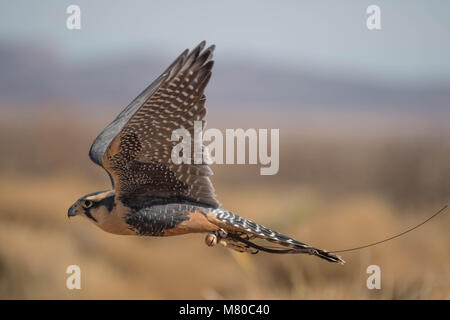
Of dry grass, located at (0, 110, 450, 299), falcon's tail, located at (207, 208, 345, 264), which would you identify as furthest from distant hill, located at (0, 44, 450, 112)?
falcon's tail, located at (207, 208, 345, 264)

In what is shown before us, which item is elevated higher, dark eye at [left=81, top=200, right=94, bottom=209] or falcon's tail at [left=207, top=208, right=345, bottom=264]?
dark eye at [left=81, top=200, right=94, bottom=209]

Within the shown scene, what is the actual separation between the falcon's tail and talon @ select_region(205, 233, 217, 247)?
0.05 metres

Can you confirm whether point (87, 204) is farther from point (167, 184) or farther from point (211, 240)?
point (211, 240)

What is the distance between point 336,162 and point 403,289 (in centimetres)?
2466

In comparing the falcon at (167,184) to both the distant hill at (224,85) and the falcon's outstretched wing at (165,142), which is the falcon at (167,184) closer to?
the falcon's outstretched wing at (165,142)

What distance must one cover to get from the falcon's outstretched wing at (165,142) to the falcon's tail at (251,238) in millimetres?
105

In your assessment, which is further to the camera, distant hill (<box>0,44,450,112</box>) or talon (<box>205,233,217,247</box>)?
distant hill (<box>0,44,450,112</box>)

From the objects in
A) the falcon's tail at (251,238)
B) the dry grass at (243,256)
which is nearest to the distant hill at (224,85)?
the dry grass at (243,256)

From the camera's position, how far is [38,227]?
1086 cm

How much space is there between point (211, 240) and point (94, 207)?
508mm

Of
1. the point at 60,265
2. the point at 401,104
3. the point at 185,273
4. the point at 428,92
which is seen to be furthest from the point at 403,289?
the point at 428,92

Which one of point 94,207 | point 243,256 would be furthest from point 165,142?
point 243,256

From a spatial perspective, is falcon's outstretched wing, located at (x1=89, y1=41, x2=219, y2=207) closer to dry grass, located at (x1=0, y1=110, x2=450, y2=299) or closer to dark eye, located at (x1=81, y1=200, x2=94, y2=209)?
dark eye, located at (x1=81, y1=200, x2=94, y2=209)

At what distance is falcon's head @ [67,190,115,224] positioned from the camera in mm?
2066
